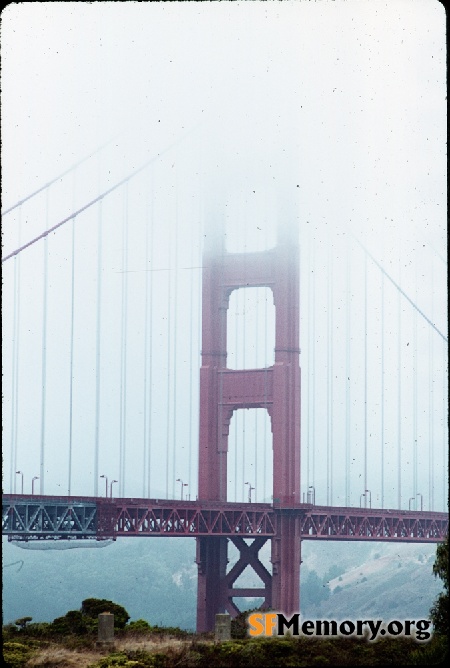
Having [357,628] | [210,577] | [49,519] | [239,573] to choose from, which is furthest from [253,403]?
[357,628]

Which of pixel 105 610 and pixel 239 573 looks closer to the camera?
pixel 105 610

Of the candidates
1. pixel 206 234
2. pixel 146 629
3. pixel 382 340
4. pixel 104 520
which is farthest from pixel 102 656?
pixel 382 340

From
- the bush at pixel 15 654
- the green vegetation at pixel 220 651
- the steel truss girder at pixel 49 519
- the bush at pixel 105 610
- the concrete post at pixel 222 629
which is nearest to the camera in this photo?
the green vegetation at pixel 220 651

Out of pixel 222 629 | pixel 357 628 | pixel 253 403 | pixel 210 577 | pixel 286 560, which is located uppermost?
pixel 253 403

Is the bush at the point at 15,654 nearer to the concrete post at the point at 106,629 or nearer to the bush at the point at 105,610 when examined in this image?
the concrete post at the point at 106,629

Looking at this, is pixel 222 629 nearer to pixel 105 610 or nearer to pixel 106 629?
pixel 106 629

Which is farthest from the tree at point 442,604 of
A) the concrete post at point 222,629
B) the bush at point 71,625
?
the bush at point 71,625
